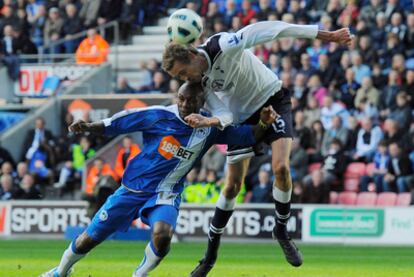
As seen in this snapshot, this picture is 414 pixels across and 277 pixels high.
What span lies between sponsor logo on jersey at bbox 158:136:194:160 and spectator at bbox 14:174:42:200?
561 inches

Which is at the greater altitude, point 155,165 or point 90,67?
point 155,165

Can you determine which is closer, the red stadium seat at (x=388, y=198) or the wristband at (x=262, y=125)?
the wristband at (x=262, y=125)

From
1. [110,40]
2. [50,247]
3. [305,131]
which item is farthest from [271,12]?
[50,247]

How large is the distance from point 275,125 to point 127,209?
2.12m

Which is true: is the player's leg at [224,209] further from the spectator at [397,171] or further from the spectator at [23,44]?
the spectator at [23,44]

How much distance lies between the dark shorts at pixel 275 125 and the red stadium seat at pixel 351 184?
10932 mm

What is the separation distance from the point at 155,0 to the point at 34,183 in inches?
289

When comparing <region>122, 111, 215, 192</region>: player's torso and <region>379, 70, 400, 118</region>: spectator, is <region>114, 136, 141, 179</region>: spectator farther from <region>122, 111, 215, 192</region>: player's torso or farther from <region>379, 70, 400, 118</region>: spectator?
<region>122, 111, 215, 192</region>: player's torso

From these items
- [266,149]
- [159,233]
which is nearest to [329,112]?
[266,149]

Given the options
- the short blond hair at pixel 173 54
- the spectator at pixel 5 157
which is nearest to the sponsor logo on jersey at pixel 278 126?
the short blond hair at pixel 173 54

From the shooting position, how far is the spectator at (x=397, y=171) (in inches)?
914

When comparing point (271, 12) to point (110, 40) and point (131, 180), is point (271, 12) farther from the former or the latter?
point (131, 180)

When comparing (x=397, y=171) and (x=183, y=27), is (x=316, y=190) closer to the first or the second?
(x=397, y=171)

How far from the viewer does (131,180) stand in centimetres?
1170
